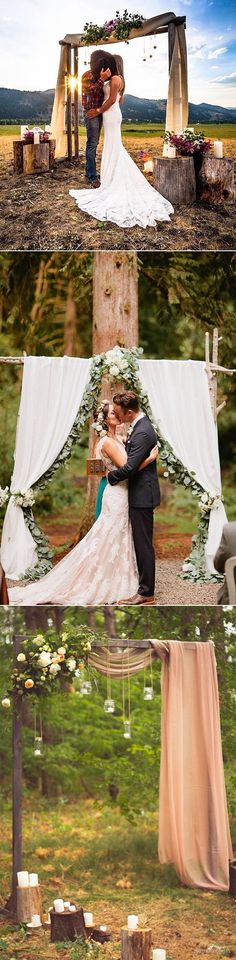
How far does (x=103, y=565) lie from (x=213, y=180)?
2.76 metres

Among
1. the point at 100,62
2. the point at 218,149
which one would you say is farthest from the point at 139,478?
the point at 100,62

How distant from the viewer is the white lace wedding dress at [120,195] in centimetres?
893

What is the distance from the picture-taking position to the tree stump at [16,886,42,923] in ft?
28.6

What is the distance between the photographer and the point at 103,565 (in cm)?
811

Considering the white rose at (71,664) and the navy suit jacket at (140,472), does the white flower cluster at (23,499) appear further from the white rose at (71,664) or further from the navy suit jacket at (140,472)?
the white rose at (71,664)

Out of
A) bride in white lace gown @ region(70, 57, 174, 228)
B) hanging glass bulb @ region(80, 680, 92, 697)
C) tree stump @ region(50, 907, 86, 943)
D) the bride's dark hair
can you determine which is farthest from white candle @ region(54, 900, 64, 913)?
the bride's dark hair

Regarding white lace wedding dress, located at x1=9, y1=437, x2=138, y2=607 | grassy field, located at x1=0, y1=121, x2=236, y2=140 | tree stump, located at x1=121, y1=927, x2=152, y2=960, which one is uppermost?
grassy field, located at x1=0, y1=121, x2=236, y2=140

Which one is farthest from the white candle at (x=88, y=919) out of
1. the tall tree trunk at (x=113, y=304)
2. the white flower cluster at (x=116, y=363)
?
the white flower cluster at (x=116, y=363)

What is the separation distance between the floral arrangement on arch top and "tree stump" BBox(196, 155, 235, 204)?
95 cm

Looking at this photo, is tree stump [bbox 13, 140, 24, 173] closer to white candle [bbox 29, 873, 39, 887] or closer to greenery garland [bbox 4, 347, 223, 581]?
greenery garland [bbox 4, 347, 223, 581]

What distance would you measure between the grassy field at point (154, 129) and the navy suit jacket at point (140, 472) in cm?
204

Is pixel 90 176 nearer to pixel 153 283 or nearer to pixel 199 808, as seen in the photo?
pixel 153 283

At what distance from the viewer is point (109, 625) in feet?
36.7

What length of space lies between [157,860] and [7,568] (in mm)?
2327
